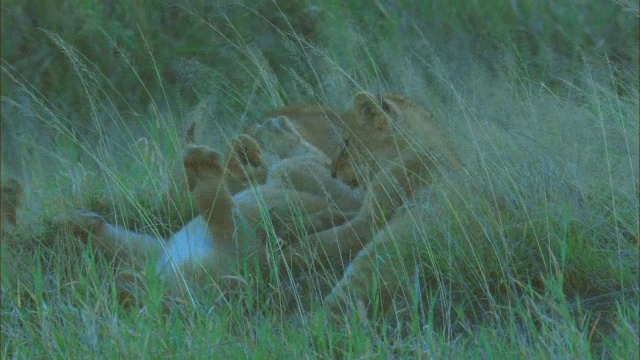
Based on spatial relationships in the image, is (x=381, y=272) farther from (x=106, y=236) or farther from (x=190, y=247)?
(x=106, y=236)

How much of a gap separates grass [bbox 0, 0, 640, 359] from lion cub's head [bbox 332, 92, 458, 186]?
0.40 feet

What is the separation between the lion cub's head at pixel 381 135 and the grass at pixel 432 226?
12 centimetres

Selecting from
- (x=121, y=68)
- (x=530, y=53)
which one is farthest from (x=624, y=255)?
(x=121, y=68)

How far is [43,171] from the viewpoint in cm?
732

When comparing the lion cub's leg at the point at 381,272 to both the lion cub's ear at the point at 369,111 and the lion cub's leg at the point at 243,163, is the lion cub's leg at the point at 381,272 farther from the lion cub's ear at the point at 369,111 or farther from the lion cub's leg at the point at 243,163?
the lion cub's leg at the point at 243,163

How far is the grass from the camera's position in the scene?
13.5ft

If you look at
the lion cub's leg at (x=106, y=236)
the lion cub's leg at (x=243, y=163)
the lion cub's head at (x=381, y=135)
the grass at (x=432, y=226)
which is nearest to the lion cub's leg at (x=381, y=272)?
the grass at (x=432, y=226)

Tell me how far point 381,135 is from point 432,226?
64cm

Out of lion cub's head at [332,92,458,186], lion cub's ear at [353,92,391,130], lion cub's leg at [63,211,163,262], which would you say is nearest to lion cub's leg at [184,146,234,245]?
lion cub's leg at [63,211,163,262]

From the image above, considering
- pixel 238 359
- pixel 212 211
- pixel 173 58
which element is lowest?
pixel 238 359

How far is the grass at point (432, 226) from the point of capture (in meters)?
4.11

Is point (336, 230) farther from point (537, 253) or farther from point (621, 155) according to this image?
point (621, 155)

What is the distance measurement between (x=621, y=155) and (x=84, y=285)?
2.23 metres

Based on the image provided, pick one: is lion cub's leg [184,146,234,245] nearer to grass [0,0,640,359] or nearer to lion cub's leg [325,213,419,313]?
grass [0,0,640,359]
